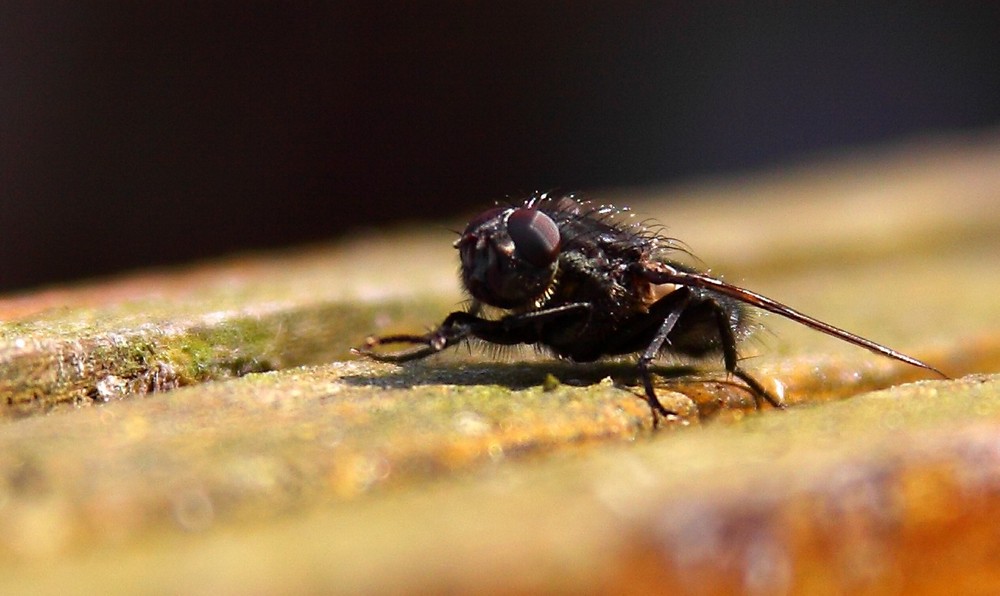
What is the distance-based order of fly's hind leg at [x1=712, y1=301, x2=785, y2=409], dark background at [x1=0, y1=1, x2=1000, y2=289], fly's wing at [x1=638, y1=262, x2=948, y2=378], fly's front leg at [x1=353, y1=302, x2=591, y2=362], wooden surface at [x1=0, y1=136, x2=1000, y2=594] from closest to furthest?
wooden surface at [x1=0, y1=136, x2=1000, y2=594], fly's hind leg at [x1=712, y1=301, x2=785, y2=409], fly's wing at [x1=638, y1=262, x2=948, y2=378], fly's front leg at [x1=353, y1=302, x2=591, y2=362], dark background at [x1=0, y1=1, x2=1000, y2=289]

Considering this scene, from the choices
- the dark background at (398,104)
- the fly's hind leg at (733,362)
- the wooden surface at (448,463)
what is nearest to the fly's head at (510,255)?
the wooden surface at (448,463)

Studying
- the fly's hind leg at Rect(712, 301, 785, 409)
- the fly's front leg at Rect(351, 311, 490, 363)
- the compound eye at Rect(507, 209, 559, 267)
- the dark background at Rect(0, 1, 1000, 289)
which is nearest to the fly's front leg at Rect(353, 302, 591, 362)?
the fly's front leg at Rect(351, 311, 490, 363)

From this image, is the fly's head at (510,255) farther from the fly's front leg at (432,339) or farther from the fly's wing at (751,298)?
the fly's wing at (751,298)

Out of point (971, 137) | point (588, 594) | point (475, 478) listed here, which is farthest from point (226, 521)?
point (971, 137)

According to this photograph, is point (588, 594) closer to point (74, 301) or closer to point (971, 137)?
point (74, 301)

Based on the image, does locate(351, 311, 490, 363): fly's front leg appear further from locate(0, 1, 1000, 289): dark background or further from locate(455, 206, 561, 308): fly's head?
locate(0, 1, 1000, 289): dark background

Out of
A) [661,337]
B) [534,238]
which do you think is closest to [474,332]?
[534,238]

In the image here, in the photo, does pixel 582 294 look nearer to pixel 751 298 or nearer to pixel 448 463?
pixel 751 298

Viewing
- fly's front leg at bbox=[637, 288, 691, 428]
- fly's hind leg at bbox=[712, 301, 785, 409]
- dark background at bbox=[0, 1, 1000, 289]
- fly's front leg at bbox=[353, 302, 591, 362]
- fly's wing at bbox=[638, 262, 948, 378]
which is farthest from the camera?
dark background at bbox=[0, 1, 1000, 289]
